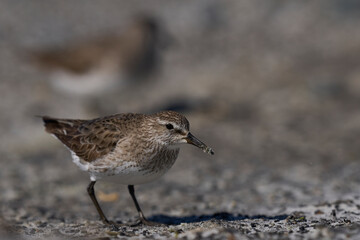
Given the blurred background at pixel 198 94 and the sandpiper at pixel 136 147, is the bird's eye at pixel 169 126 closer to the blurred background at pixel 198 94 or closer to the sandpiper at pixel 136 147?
the sandpiper at pixel 136 147

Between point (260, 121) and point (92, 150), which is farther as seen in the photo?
point (260, 121)

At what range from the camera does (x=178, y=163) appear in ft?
32.8

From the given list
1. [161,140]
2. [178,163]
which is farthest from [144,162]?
[178,163]

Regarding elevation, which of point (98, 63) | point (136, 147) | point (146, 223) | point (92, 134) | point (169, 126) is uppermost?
point (98, 63)

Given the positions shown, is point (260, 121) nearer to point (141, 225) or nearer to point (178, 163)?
point (178, 163)

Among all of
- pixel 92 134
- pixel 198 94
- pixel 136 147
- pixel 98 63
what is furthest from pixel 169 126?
pixel 198 94

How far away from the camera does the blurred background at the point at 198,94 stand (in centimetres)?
851

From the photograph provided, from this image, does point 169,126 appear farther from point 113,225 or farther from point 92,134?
point 113,225

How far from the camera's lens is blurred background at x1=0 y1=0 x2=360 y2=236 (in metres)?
8.51

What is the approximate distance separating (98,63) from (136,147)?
20.4ft

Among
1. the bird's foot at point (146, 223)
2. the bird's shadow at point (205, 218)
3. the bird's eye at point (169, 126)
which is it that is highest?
the bird's eye at point (169, 126)

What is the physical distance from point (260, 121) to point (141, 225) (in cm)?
613

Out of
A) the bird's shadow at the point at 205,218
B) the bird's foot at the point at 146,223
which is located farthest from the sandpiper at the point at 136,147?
the bird's shadow at the point at 205,218

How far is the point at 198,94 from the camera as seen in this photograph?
44.7 feet
